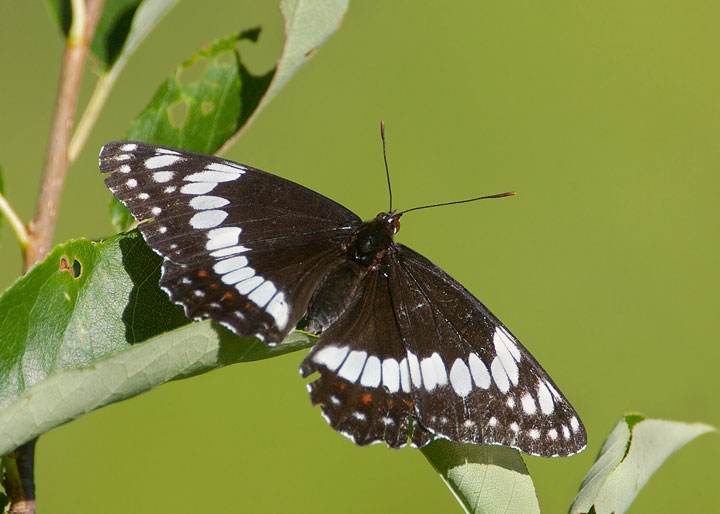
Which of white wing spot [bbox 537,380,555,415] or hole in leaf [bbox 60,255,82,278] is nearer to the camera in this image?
hole in leaf [bbox 60,255,82,278]

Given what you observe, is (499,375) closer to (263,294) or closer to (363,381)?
(363,381)

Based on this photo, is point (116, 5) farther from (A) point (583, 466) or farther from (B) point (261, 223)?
(A) point (583, 466)

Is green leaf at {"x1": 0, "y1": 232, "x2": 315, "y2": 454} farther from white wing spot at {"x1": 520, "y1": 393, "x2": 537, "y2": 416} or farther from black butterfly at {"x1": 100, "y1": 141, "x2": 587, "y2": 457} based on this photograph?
white wing spot at {"x1": 520, "y1": 393, "x2": 537, "y2": 416}

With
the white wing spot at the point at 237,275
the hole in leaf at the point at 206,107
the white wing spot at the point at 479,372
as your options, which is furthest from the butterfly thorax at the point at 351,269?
the hole in leaf at the point at 206,107

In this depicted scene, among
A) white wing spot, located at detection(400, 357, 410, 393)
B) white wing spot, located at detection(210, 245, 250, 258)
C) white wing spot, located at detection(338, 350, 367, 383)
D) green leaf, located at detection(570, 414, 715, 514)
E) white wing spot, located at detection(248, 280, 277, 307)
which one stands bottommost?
green leaf, located at detection(570, 414, 715, 514)

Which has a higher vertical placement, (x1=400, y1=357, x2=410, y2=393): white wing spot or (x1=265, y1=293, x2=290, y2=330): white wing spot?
(x1=265, y1=293, x2=290, y2=330): white wing spot

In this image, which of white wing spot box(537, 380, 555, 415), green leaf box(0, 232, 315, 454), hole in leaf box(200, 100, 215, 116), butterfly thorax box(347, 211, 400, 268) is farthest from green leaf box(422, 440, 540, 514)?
hole in leaf box(200, 100, 215, 116)

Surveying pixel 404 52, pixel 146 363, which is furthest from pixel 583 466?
pixel 146 363
